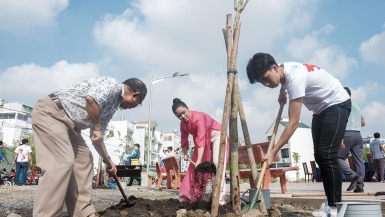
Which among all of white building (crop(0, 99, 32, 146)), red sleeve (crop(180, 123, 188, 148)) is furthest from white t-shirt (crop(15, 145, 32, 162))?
white building (crop(0, 99, 32, 146))

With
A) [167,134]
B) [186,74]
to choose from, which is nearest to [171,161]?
[186,74]

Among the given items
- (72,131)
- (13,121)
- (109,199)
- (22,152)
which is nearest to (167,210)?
(72,131)

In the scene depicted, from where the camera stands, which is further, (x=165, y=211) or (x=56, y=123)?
(x=165, y=211)

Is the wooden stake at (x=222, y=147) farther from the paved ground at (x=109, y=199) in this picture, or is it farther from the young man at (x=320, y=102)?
the paved ground at (x=109, y=199)

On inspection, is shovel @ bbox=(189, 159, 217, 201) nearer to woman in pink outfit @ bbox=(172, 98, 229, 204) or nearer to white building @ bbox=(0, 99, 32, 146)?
woman in pink outfit @ bbox=(172, 98, 229, 204)

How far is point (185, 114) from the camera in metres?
4.80

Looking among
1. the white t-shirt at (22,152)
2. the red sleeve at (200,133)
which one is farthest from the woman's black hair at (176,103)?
the white t-shirt at (22,152)

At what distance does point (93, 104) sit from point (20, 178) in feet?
38.7

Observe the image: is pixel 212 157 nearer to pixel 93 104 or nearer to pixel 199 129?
pixel 199 129

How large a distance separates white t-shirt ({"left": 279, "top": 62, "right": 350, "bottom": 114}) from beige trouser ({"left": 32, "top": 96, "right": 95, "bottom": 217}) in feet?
6.56

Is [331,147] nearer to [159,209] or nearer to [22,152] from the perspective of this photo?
[159,209]

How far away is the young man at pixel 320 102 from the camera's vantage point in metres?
3.19

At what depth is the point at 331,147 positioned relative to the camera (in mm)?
3355

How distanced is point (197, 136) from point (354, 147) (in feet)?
10.5
